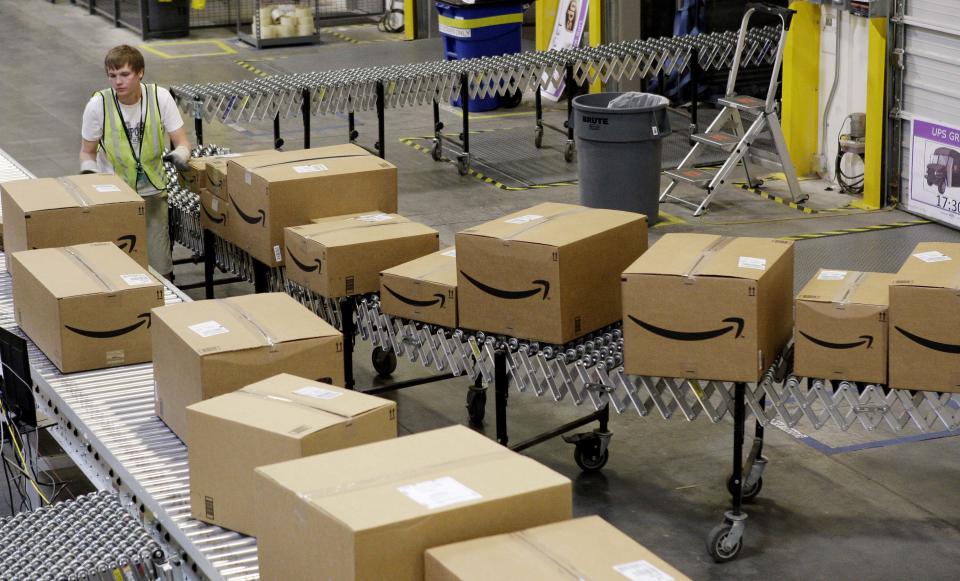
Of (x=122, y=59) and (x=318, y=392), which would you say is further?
(x=122, y=59)

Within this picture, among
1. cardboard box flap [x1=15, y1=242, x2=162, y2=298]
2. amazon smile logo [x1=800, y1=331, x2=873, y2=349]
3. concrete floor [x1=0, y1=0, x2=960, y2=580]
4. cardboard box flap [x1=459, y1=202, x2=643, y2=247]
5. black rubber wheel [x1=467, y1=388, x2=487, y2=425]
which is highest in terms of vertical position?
cardboard box flap [x1=459, y1=202, x2=643, y2=247]

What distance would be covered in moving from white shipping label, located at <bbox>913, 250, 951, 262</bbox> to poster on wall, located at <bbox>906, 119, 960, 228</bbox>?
4.97 m

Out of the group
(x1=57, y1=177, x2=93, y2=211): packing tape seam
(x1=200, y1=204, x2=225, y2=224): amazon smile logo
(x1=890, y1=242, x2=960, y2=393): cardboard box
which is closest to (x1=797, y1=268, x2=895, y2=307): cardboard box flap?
(x1=890, y1=242, x2=960, y2=393): cardboard box

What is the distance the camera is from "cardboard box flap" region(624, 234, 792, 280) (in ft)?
17.9

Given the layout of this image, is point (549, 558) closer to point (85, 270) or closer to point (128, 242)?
point (85, 270)

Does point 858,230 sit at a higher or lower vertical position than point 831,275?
lower

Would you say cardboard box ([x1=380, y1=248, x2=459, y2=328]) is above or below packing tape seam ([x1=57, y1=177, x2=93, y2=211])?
below

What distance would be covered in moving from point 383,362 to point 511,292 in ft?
6.94

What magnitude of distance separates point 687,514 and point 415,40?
1384cm

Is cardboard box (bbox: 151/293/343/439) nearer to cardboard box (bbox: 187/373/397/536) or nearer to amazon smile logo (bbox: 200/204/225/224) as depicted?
cardboard box (bbox: 187/373/397/536)

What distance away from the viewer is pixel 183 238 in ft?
28.7

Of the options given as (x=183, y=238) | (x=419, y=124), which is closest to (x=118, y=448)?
(x=183, y=238)

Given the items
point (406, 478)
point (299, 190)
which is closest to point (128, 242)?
point (299, 190)

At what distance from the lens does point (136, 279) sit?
5.38 metres
